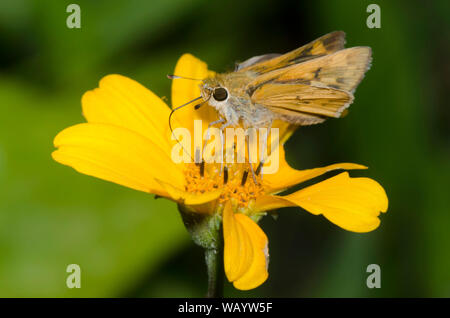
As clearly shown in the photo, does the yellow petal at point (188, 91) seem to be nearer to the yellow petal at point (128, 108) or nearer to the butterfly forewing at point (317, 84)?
the yellow petal at point (128, 108)

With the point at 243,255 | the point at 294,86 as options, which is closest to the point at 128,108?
the point at 294,86

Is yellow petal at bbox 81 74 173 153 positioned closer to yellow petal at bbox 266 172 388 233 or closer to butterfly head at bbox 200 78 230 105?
butterfly head at bbox 200 78 230 105

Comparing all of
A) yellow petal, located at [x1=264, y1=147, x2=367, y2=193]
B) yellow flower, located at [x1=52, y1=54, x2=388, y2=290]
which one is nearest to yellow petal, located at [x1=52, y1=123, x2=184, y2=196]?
yellow flower, located at [x1=52, y1=54, x2=388, y2=290]

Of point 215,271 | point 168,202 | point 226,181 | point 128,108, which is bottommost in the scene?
point 215,271

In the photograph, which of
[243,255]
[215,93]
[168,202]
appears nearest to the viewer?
[243,255]

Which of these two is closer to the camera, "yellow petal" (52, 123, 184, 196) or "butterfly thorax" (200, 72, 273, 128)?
"yellow petal" (52, 123, 184, 196)

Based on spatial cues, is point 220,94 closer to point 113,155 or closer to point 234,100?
point 234,100

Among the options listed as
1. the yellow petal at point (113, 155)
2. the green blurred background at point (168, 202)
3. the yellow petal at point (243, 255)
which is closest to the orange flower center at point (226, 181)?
the yellow petal at point (113, 155)
